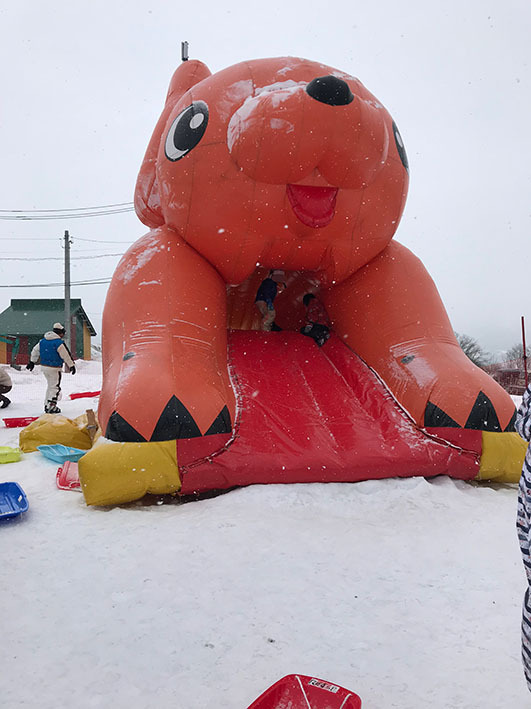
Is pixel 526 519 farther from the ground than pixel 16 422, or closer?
farther from the ground

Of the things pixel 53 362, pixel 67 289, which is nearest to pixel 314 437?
pixel 53 362

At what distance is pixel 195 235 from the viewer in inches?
143

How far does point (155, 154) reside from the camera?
4.52m

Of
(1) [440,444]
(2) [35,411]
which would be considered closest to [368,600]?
(1) [440,444]

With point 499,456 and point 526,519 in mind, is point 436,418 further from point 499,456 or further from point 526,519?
point 526,519

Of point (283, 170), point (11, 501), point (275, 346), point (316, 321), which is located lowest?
point (11, 501)

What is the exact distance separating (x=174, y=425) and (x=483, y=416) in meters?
1.92

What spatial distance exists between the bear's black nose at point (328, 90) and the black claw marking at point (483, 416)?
204cm

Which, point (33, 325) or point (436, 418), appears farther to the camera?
point (33, 325)

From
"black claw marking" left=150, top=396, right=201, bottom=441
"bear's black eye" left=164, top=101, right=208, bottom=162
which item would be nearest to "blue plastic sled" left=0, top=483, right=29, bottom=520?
"black claw marking" left=150, top=396, right=201, bottom=441

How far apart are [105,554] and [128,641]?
64 cm

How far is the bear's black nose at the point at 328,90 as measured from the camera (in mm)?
3141

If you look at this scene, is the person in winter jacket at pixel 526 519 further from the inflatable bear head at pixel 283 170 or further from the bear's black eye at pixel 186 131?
the bear's black eye at pixel 186 131

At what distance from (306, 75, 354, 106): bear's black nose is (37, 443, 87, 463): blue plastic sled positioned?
2.95 m
